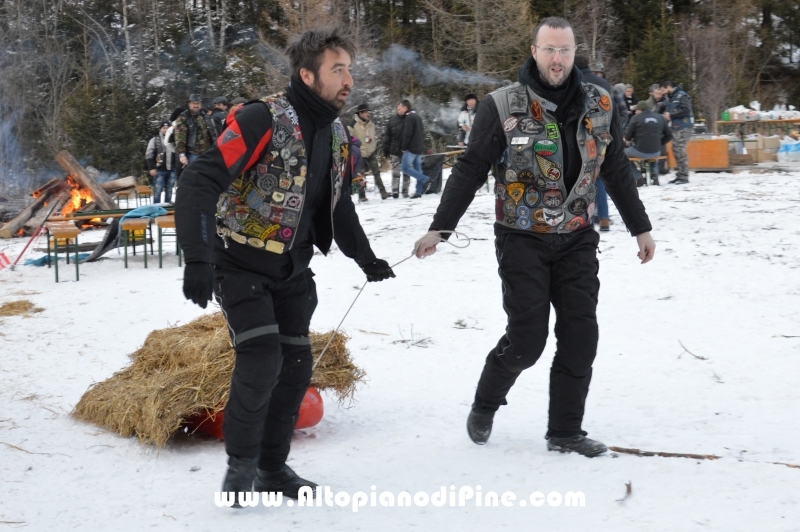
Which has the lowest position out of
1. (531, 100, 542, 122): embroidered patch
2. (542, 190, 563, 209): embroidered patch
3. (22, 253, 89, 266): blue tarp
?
(22, 253, 89, 266): blue tarp

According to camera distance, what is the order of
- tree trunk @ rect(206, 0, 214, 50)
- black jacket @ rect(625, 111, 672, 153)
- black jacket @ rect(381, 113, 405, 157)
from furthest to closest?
1. tree trunk @ rect(206, 0, 214, 50)
2. black jacket @ rect(381, 113, 405, 157)
3. black jacket @ rect(625, 111, 672, 153)

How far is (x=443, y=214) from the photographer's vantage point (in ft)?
13.1

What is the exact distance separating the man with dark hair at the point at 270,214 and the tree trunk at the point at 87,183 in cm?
1159

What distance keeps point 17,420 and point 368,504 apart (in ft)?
7.77

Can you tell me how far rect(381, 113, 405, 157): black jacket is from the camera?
15.0m

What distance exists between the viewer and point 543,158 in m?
3.83

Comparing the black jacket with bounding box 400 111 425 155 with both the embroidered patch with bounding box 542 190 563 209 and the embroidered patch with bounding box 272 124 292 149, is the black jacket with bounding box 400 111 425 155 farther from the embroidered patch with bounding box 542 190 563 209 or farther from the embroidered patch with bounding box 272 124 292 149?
the embroidered patch with bounding box 272 124 292 149

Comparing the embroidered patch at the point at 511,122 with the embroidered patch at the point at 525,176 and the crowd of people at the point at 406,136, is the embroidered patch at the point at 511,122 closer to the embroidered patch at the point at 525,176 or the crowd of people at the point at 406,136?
the embroidered patch at the point at 525,176

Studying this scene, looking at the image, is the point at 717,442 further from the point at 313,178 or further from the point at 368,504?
the point at 313,178

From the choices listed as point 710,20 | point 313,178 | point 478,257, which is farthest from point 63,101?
point 313,178

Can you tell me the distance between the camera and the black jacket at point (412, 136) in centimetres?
1471

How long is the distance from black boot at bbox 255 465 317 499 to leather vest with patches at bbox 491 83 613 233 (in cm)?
143

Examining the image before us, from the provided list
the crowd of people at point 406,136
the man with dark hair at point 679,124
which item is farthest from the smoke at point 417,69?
the man with dark hair at point 679,124

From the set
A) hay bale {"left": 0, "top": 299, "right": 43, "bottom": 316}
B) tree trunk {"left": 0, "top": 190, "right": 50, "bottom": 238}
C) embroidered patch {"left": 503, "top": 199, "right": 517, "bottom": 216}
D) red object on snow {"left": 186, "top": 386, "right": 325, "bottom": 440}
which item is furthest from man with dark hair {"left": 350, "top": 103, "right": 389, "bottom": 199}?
embroidered patch {"left": 503, "top": 199, "right": 517, "bottom": 216}
